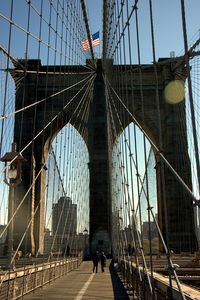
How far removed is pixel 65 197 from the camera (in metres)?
15.5

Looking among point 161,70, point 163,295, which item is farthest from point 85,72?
point 163,295

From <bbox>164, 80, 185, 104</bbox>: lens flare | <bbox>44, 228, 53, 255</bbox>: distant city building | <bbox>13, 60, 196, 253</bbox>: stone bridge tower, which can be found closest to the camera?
<bbox>44, 228, 53, 255</bbox>: distant city building

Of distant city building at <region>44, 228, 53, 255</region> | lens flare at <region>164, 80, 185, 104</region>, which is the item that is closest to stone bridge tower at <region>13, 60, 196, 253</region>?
lens flare at <region>164, 80, 185, 104</region>

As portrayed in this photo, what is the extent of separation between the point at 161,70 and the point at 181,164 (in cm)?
600

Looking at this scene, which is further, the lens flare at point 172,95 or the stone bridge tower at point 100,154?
the lens flare at point 172,95

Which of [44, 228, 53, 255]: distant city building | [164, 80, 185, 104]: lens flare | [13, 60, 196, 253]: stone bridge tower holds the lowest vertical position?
[44, 228, 53, 255]: distant city building

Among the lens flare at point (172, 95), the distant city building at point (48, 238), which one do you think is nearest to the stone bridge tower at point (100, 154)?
the lens flare at point (172, 95)

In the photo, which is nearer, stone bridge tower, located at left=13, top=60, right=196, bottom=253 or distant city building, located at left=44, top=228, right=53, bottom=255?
distant city building, located at left=44, top=228, right=53, bottom=255

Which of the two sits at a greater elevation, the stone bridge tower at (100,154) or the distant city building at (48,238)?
the stone bridge tower at (100,154)

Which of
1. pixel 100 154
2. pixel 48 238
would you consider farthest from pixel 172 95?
pixel 48 238

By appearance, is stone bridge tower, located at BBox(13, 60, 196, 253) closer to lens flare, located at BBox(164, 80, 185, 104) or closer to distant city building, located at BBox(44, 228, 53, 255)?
lens flare, located at BBox(164, 80, 185, 104)

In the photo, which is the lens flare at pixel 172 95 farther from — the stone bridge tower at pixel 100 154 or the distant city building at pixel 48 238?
the distant city building at pixel 48 238

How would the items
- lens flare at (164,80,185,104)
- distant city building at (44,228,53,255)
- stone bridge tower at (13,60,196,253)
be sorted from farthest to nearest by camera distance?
lens flare at (164,80,185,104) → stone bridge tower at (13,60,196,253) → distant city building at (44,228,53,255)

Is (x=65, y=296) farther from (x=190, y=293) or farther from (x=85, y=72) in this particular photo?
(x=85, y=72)
